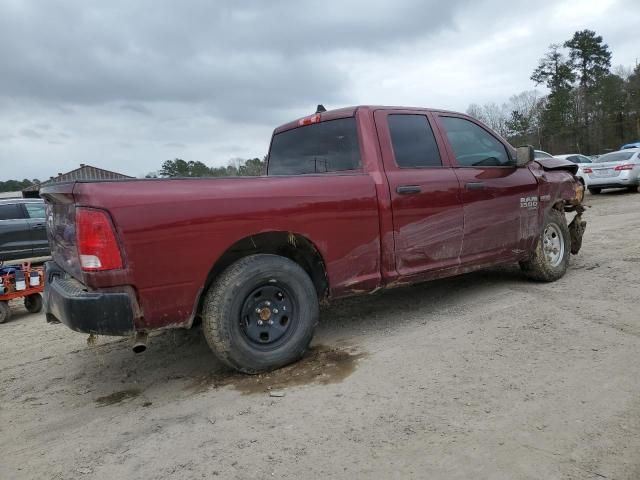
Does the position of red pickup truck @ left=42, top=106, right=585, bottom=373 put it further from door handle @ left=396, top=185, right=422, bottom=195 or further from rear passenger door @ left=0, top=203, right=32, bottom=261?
rear passenger door @ left=0, top=203, right=32, bottom=261

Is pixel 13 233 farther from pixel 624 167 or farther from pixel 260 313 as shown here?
pixel 624 167

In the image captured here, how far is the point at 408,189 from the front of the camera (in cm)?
399

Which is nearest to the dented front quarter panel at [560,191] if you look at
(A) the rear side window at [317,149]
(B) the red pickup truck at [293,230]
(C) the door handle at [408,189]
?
(B) the red pickup truck at [293,230]

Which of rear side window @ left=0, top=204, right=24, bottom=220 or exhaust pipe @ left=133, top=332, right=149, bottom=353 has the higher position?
rear side window @ left=0, top=204, right=24, bottom=220

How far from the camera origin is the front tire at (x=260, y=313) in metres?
3.15

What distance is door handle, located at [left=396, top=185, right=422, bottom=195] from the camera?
394cm

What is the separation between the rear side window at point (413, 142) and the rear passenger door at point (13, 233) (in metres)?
9.98

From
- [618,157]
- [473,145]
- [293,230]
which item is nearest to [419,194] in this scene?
[473,145]

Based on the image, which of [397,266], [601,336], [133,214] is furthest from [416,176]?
[133,214]

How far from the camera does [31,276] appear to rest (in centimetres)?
638

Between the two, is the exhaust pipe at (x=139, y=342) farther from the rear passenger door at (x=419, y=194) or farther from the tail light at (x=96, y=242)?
the rear passenger door at (x=419, y=194)

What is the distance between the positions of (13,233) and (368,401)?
1071 centimetres

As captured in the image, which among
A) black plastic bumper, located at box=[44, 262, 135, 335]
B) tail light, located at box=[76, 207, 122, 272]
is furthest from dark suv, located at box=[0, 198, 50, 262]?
tail light, located at box=[76, 207, 122, 272]

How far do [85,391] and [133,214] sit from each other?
1501 mm
